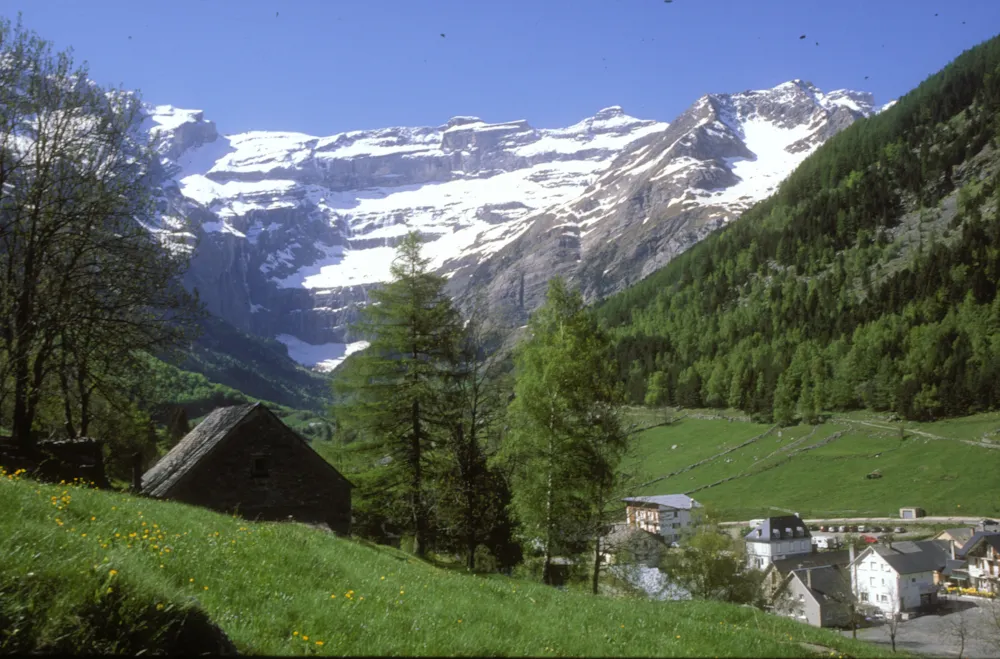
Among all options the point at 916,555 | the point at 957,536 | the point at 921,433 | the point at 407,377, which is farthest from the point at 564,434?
the point at 921,433

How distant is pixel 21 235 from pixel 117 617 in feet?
67.7

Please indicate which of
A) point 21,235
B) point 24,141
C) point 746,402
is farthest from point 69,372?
point 746,402

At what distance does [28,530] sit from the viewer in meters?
7.77

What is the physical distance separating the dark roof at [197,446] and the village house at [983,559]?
73.5 meters

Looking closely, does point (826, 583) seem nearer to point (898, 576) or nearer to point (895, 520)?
point (898, 576)

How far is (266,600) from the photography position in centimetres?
941

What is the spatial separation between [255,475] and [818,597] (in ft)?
188

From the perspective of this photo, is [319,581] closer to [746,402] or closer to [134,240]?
[134,240]

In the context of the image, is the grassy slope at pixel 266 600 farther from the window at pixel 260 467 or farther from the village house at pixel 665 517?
the village house at pixel 665 517

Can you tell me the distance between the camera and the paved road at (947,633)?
52.6 meters

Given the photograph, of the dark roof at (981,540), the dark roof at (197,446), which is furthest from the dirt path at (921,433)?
the dark roof at (197,446)

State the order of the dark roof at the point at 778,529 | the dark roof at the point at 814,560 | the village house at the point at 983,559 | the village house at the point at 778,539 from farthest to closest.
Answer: the dark roof at the point at 778,529 → the village house at the point at 778,539 → the dark roof at the point at 814,560 → the village house at the point at 983,559

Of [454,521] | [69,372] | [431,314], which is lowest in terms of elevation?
[454,521]

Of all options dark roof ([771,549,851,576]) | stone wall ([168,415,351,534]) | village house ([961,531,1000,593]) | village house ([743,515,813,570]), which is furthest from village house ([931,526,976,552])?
stone wall ([168,415,351,534])
